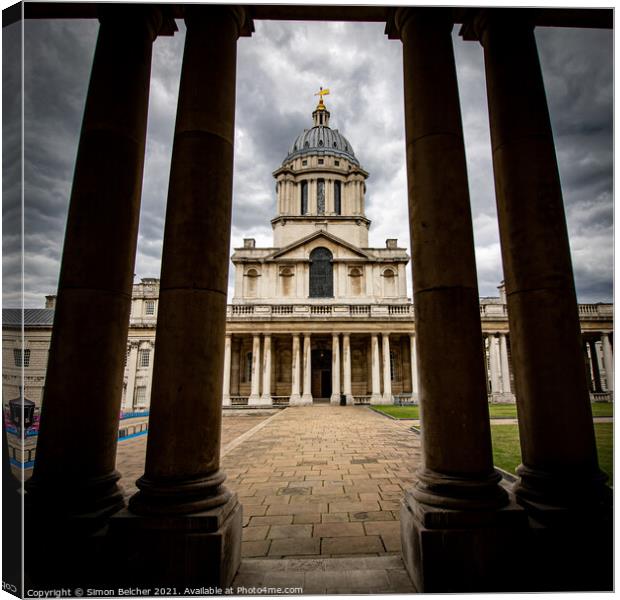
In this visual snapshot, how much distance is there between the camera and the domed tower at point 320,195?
43.7m

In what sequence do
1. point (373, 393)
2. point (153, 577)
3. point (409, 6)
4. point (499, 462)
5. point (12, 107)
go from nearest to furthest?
point (153, 577), point (12, 107), point (409, 6), point (499, 462), point (373, 393)

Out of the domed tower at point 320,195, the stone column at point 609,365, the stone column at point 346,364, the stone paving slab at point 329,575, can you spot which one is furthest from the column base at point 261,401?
the stone paving slab at point 329,575

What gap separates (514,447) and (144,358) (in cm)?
3455

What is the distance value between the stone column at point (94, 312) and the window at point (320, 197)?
42.5m

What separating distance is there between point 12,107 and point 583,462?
5.97 meters

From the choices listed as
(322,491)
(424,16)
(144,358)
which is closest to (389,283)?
(144,358)

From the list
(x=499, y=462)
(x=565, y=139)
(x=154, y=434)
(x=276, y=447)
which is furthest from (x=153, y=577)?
(x=276, y=447)

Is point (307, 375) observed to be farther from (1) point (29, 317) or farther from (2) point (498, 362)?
(1) point (29, 317)

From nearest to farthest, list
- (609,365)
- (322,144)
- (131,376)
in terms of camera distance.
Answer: (609,365), (131,376), (322,144)

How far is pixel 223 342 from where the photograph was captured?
3.58m

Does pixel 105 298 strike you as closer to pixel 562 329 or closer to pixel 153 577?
pixel 153 577

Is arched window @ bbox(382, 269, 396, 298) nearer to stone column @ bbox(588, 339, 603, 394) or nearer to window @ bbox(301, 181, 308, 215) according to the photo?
window @ bbox(301, 181, 308, 215)

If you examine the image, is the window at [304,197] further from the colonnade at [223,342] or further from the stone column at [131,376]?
the colonnade at [223,342]

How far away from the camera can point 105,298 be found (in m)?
3.62
